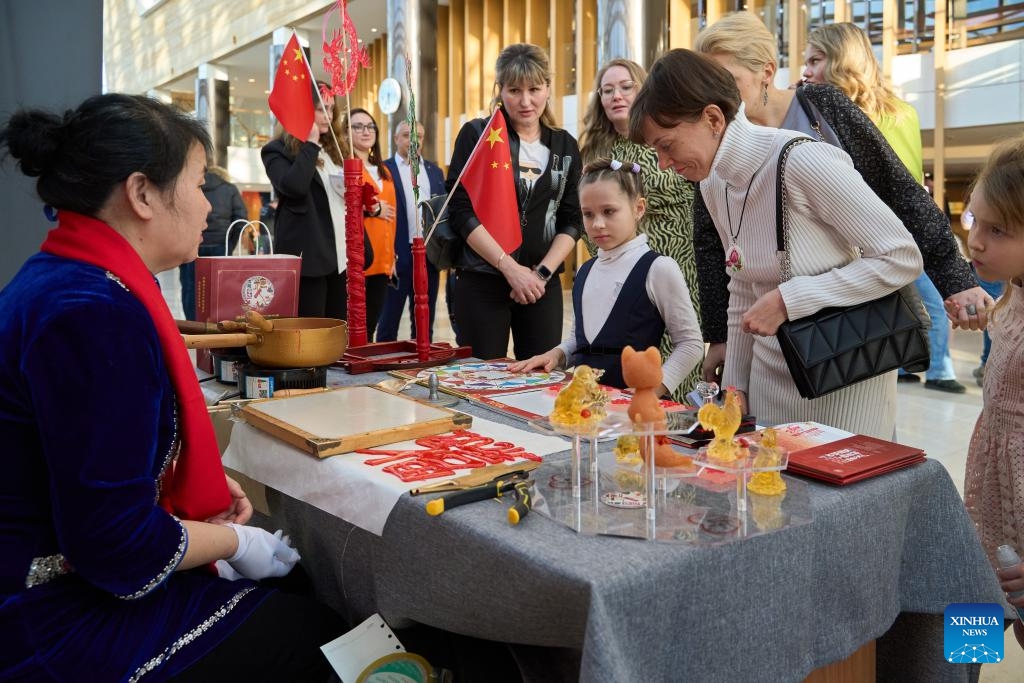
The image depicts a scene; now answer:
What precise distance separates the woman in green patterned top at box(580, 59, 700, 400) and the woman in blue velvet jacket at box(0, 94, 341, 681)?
5.66 feet

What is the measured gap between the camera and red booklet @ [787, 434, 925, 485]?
1161 mm

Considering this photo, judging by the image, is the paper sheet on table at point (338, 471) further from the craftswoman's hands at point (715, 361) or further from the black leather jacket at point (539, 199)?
the black leather jacket at point (539, 199)

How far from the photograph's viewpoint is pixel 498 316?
2.68 meters

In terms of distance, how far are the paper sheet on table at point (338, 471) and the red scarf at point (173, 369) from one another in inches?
4.5

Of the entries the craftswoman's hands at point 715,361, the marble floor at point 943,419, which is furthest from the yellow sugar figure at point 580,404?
the marble floor at point 943,419

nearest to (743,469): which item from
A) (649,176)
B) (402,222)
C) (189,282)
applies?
(649,176)

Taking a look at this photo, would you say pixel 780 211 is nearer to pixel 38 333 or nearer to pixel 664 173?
pixel 664 173

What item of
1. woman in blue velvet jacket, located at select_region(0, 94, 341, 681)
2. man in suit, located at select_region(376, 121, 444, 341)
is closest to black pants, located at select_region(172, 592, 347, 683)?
woman in blue velvet jacket, located at select_region(0, 94, 341, 681)

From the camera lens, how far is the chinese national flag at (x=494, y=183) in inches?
95.4

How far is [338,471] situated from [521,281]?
1389mm

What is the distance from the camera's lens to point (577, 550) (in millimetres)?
931

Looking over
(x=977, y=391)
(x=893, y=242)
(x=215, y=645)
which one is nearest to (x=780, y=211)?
(x=893, y=242)

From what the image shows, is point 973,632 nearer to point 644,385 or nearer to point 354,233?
point 644,385

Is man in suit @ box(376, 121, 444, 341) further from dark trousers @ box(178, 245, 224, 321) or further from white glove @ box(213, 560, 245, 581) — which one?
white glove @ box(213, 560, 245, 581)
